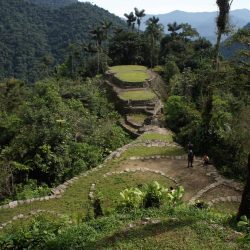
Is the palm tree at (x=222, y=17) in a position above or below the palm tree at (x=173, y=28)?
below

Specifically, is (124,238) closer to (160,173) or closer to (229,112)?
(160,173)

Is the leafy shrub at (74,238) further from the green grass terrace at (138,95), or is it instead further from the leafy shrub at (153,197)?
the green grass terrace at (138,95)

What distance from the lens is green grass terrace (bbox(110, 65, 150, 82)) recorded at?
3653 centimetres

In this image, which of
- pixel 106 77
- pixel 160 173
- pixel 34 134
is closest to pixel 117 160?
pixel 160 173

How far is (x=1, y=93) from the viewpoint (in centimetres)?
4422

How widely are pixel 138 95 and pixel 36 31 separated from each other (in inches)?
3291

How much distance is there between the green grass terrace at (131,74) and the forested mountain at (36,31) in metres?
51.1

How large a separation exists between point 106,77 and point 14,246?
3182 centimetres

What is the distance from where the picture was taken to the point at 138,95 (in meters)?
33.0

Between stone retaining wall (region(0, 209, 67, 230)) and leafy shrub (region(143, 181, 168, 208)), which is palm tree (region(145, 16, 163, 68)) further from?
leafy shrub (region(143, 181, 168, 208))

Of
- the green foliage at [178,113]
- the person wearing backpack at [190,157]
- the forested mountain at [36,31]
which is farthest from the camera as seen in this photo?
the forested mountain at [36,31]

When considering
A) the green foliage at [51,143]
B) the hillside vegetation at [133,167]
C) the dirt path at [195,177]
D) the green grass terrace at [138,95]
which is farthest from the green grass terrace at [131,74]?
the dirt path at [195,177]

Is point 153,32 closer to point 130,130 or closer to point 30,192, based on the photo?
point 130,130

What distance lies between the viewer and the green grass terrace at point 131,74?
120ft
